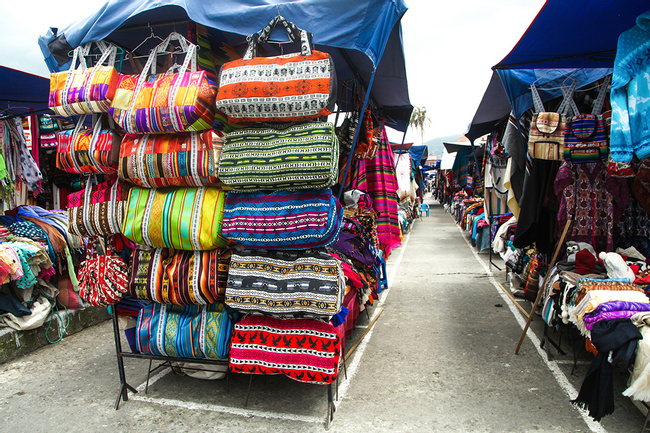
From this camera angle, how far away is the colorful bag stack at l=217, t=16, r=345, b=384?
2.59 m

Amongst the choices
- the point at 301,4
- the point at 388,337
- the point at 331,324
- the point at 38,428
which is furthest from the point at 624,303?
the point at 38,428

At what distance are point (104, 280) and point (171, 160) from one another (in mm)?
1075

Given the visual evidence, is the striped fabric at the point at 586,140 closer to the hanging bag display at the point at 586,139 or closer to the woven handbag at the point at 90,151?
the hanging bag display at the point at 586,139

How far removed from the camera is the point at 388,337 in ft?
14.8

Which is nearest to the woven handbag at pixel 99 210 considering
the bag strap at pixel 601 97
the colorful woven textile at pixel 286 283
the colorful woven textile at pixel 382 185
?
the colorful woven textile at pixel 286 283

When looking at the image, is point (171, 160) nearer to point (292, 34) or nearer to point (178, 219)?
point (178, 219)

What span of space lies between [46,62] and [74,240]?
2.44 metres

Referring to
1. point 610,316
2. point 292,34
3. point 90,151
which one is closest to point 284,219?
point 292,34

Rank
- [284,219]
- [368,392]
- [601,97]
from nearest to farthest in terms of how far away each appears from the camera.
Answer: [284,219] < [368,392] < [601,97]

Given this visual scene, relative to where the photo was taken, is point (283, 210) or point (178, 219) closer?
point (283, 210)

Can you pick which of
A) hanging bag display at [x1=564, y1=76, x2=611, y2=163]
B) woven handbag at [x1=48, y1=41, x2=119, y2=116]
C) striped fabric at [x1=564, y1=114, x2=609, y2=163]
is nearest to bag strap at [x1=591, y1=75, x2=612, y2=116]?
hanging bag display at [x1=564, y1=76, x2=611, y2=163]

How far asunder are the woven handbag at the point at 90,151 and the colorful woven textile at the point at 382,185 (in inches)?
109

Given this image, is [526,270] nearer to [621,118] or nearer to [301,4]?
[621,118]

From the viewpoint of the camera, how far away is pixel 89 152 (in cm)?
297
